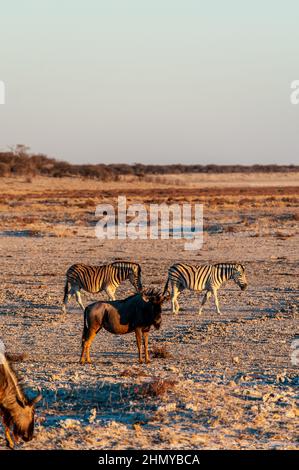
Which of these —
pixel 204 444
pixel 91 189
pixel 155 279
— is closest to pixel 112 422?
pixel 204 444

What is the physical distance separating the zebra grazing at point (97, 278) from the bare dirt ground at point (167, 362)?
0.46m

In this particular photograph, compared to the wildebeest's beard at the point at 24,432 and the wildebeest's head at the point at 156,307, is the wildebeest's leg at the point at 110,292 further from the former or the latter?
the wildebeest's beard at the point at 24,432

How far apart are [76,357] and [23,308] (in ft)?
15.1

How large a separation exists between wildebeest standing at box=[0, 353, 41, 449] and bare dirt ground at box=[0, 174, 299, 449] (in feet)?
0.58

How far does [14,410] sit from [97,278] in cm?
843

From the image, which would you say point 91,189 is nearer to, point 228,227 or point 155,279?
point 228,227

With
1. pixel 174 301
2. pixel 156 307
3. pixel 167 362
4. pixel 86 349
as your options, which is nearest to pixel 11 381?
pixel 86 349

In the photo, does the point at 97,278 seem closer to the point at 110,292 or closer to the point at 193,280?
the point at 110,292

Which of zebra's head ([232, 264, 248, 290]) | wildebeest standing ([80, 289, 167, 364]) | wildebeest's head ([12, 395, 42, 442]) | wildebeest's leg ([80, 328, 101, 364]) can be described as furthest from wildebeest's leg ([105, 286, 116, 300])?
wildebeest's head ([12, 395, 42, 442])

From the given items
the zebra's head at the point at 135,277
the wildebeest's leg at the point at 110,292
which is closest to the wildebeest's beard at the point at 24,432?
the wildebeest's leg at the point at 110,292

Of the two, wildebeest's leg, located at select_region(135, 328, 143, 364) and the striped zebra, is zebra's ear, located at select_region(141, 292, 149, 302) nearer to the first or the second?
wildebeest's leg, located at select_region(135, 328, 143, 364)

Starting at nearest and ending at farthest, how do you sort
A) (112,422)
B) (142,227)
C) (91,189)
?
1. (112,422)
2. (142,227)
3. (91,189)

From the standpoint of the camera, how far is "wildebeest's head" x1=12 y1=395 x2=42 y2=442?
7523 mm
